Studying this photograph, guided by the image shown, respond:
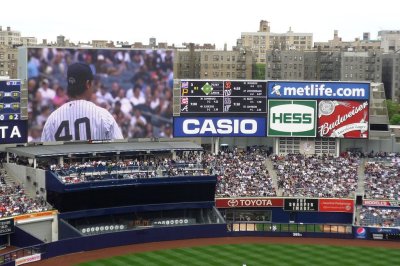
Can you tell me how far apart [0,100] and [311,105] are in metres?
26.2

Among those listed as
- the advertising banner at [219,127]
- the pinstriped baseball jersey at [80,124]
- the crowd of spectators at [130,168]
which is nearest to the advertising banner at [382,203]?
the advertising banner at [219,127]

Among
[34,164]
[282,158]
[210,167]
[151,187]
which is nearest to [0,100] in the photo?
[34,164]

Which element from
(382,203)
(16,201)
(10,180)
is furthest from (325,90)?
(16,201)

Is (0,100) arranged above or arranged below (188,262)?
above

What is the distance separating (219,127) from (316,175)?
30.7 ft

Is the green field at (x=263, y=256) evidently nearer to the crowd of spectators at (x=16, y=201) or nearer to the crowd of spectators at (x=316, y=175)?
the crowd of spectators at (x=16, y=201)

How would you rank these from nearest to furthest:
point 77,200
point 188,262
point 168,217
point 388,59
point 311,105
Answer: point 188,262
point 77,200
point 168,217
point 311,105
point 388,59

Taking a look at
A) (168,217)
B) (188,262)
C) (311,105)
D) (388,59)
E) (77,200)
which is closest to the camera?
(188,262)

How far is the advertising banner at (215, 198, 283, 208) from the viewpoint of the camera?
182ft

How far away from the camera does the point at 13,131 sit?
52594 millimetres

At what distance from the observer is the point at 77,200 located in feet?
166

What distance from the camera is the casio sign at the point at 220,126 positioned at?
58.6 m

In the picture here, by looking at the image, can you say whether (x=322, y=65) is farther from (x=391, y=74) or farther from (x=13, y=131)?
(x=13, y=131)

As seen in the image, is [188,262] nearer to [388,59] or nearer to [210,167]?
[210,167]
